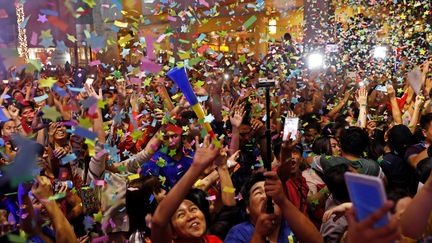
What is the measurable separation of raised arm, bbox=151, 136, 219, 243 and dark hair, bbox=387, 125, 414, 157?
3.56 meters

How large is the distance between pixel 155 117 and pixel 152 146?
1512mm

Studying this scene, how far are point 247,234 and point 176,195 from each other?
89cm

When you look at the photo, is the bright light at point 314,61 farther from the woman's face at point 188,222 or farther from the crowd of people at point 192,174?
the woman's face at point 188,222

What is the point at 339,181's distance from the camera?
3709mm

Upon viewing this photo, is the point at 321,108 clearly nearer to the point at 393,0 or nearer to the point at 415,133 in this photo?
the point at 415,133

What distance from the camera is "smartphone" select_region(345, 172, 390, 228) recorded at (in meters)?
1.40

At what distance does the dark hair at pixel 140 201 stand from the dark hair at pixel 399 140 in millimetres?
3021

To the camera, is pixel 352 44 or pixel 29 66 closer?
pixel 29 66

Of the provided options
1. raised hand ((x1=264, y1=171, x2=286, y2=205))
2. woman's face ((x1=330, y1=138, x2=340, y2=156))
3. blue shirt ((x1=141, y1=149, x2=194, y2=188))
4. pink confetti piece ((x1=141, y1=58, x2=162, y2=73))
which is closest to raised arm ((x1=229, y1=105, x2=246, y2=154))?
blue shirt ((x1=141, y1=149, x2=194, y2=188))

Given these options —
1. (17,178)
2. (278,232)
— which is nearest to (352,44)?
(278,232)

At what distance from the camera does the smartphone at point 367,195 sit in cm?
140

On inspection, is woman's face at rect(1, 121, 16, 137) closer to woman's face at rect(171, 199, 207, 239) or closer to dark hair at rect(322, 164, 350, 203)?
woman's face at rect(171, 199, 207, 239)

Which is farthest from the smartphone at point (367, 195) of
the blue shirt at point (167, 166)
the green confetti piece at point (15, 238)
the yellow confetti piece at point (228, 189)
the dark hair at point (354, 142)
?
the blue shirt at point (167, 166)

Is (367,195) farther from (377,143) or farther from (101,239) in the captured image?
(377,143)
